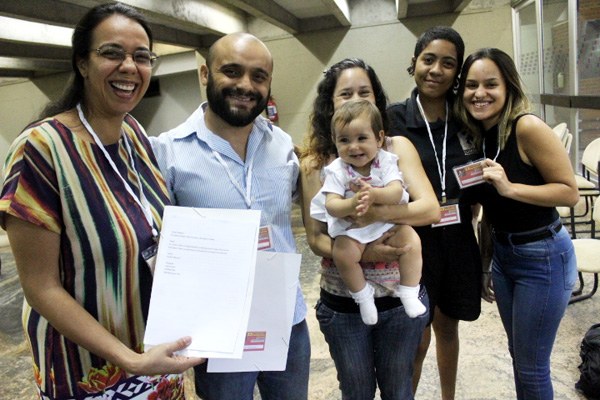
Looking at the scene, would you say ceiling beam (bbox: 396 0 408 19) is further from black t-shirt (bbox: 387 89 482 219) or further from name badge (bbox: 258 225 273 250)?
name badge (bbox: 258 225 273 250)

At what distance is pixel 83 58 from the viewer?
108cm

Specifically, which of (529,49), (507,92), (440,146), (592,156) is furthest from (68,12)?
(529,49)

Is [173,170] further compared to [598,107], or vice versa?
[598,107]

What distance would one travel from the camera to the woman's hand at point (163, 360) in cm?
98

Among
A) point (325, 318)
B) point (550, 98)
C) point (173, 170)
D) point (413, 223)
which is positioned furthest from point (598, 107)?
point (173, 170)

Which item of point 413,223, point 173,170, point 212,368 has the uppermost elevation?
point 173,170

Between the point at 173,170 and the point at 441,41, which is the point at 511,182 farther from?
the point at 173,170

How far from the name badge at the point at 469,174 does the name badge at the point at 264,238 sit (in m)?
0.82

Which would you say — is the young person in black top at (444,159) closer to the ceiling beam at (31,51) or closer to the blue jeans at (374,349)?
the blue jeans at (374,349)

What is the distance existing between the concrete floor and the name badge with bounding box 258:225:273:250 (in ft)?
5.05

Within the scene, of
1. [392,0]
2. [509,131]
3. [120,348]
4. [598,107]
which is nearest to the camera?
[120,348]

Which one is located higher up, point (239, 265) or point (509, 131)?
point (509, 131)

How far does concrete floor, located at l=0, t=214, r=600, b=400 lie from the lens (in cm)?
240

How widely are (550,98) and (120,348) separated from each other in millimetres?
6250
